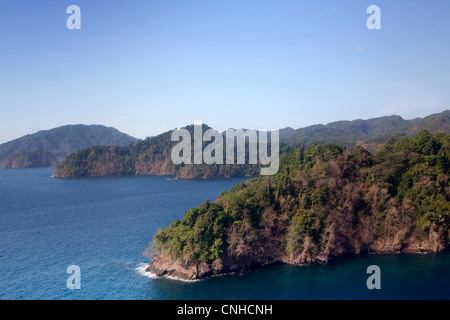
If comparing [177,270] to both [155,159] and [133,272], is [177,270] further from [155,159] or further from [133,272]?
[155,159]

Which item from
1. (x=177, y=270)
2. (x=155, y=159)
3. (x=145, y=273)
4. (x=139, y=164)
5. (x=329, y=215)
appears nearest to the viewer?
(x=177, y=270)

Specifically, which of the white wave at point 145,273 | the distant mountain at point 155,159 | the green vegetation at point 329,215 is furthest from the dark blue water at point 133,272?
the distant mountain at point 155,159

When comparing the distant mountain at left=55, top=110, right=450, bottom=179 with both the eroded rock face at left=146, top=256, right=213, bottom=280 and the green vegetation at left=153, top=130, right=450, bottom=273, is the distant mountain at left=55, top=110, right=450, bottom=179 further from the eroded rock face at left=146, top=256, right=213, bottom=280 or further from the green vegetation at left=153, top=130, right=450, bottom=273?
the eroded rock face at left=146, top=256, right=213, bottom=280

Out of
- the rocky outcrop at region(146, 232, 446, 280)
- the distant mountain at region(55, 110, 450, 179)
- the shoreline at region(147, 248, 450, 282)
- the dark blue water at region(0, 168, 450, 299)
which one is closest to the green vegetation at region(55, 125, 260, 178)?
the distant mountain at region(55, 110, 450, 179)

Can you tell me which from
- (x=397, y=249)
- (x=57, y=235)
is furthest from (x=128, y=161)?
(x=397, y=249)

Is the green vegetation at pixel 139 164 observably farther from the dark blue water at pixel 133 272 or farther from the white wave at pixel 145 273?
the white wave at pixel 145 273

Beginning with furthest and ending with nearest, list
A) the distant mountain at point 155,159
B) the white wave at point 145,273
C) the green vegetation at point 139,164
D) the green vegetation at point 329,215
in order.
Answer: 1. the green vegetation at point 139,164
2. the distant mountain at point 155,159
3. the green vegetation at point 329,215
4. the white wave at point 145,273

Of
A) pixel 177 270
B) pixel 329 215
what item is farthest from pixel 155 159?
pixel 329 215

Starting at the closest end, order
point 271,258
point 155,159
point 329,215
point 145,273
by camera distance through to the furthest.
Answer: point 145,273 → point 271,258 → point 329,215 → point 155,159

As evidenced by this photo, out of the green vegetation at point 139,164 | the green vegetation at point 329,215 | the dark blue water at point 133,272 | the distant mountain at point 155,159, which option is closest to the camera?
the dark blue water at point 133,272
